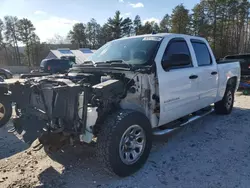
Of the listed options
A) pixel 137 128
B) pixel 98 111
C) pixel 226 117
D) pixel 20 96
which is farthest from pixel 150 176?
pixel 226 117

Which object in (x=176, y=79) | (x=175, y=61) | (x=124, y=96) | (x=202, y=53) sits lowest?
(x=124, y=96)

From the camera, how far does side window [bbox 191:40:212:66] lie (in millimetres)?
4620

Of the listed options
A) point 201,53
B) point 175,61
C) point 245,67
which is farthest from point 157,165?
point 245,67

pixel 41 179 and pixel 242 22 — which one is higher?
pixel 242 22

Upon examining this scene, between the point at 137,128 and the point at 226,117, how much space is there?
3.87m

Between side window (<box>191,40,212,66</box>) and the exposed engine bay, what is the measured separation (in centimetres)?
166

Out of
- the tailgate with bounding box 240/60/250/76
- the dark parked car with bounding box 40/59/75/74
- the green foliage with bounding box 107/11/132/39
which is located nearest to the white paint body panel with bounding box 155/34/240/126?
the tailgate with bounding box 240/60/250/76

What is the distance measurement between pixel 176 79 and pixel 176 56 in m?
0.40

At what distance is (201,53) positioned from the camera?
15.8 feet

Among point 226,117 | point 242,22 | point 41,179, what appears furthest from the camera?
point 242,22

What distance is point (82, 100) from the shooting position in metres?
2.83

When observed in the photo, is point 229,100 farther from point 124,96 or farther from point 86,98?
point 86,98

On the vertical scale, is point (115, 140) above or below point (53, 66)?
below

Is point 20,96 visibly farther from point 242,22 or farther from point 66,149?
point 242,22
